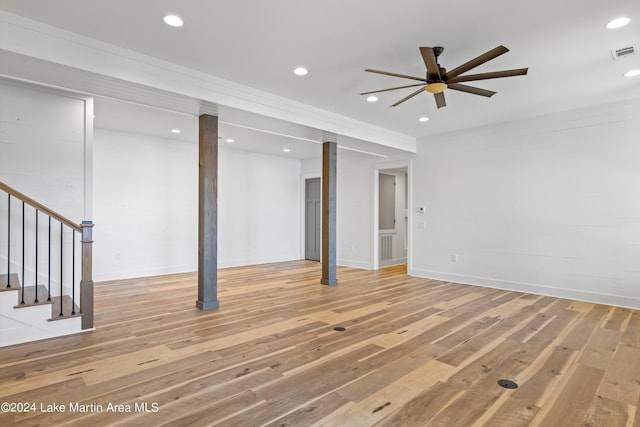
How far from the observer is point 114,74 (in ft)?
10.7

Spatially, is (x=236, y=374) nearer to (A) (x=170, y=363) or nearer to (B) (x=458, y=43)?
(A) (x=170, y=363)

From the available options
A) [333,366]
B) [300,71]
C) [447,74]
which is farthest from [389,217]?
[333,366]

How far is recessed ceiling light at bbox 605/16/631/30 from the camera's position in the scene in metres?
2.75

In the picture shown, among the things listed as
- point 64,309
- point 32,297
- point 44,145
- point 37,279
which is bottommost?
point 64,309

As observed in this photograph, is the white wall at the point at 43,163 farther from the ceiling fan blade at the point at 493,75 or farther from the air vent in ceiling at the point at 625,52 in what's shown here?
the air vent in ceiling at the point at 625,52

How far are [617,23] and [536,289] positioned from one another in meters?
3.97

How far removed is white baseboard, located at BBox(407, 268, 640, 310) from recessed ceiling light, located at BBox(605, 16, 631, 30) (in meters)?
3.70

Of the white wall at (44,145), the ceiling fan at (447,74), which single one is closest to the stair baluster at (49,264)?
the white wall at (44,145)

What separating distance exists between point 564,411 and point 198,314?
3614 millimetres

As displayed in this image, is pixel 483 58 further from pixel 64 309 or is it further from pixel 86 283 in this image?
pixel 64 309

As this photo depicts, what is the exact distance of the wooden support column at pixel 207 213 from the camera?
14.4ft

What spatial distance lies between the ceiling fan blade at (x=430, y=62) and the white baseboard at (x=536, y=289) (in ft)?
13.6

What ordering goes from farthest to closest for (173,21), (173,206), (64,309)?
(173,206)
(64,309)
(173,21)

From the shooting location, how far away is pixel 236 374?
257cm
